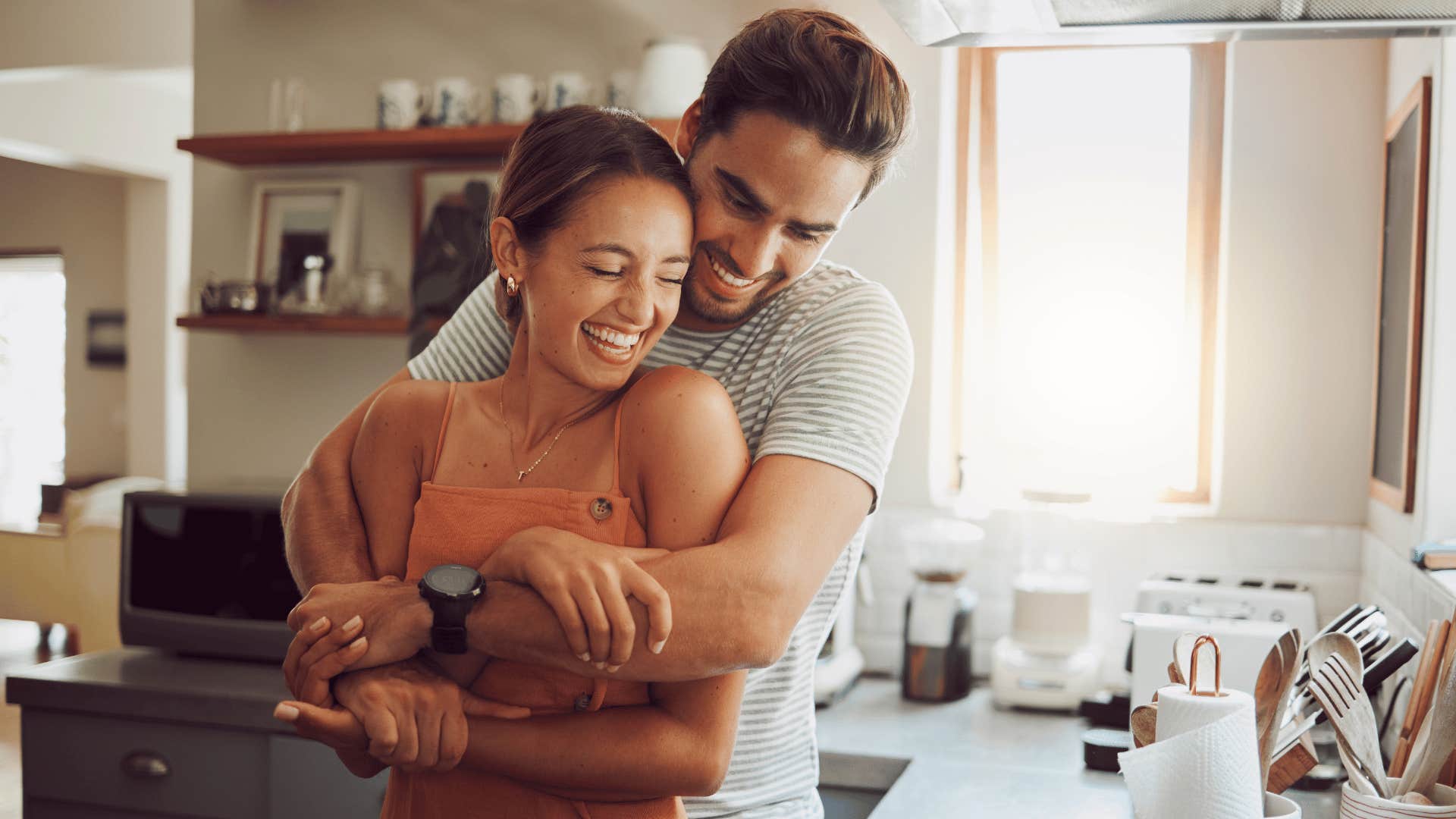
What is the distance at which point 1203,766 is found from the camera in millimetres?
1242

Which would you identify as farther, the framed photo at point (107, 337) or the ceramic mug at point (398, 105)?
the framed photo at point (107, 337)

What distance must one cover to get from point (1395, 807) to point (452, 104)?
2.61m

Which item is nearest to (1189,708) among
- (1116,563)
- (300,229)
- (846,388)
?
(846,388)

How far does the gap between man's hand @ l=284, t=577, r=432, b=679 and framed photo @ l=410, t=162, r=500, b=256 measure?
2.22 metres

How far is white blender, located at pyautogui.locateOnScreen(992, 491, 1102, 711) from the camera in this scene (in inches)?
104

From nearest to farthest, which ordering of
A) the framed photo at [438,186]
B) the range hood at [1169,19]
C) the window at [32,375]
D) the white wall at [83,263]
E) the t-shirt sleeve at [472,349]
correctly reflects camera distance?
the range hood at [1169,19] < the t-shirt sleeve at [472,349] < the framed photo at [438,186] < the white wall at [83,263] < the window at [32,375]

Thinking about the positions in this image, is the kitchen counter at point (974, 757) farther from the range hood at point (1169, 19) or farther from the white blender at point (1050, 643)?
the range hood at point (1169, 19)

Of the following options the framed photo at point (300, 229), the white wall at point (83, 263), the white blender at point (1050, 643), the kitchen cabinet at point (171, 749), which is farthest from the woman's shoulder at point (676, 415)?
the white wall at point (83, 263)

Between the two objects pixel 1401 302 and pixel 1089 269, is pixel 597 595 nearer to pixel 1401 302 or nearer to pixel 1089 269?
pixel 1401 302

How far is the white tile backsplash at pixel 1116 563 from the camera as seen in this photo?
2.75 meters

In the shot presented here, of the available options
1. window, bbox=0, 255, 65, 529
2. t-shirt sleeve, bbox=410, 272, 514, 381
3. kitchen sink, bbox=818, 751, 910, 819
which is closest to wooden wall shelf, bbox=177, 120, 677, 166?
t-shirt sleeve, bbox=410, 272, 514, 381

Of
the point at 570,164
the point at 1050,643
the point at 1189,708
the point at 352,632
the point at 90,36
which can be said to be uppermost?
the point at 90,36

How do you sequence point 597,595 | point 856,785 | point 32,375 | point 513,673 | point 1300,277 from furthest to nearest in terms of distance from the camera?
point 32,375
point 1300,277
point 856,785
point 513,673
point 597,595

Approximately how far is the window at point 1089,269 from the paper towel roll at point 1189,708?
164 cm
